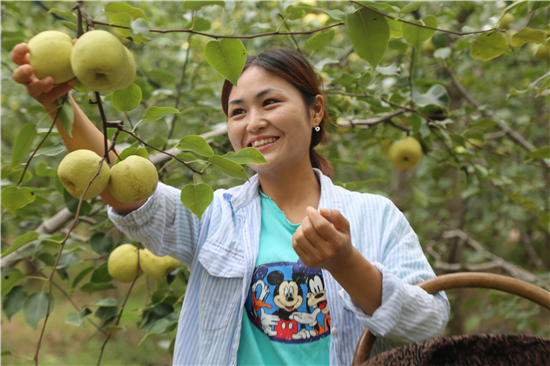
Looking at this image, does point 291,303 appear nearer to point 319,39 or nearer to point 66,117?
point 66,117

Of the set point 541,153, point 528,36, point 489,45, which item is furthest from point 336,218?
point 541,153

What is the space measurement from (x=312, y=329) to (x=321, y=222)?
403mm

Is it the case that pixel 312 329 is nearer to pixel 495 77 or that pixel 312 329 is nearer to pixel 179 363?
pixel 179 363

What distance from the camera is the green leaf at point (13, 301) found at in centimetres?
115

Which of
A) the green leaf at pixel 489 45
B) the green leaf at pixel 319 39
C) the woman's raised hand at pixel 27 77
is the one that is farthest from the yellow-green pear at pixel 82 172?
the green leaf at pixel 319 39

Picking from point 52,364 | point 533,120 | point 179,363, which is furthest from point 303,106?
point 52,364

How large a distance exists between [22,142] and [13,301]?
0.83 metres

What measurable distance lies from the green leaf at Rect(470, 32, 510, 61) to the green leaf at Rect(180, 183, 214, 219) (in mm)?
733

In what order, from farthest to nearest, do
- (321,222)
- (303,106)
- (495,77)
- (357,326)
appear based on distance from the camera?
(495,77), (303,106), (357,326), (321,222)

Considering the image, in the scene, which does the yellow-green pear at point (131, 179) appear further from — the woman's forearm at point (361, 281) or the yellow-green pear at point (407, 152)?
the yellow-green pear at point (407, 152)

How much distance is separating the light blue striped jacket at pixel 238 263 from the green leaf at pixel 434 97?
0.50 m

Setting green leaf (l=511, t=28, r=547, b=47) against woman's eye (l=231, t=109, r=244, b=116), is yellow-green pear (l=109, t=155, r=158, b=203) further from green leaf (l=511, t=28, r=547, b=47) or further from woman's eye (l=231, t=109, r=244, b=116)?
green leaf (l=511, t=28, r=547, b=47)

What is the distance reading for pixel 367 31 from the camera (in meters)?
0.65

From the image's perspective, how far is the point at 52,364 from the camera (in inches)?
130
